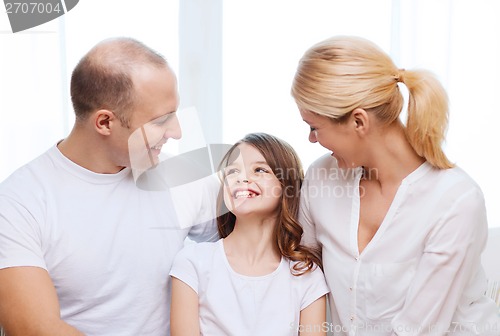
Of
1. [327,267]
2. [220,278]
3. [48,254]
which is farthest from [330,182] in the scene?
[48,254]

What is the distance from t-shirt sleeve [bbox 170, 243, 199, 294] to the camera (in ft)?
5.29

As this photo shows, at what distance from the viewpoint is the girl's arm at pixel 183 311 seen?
61.5 inches

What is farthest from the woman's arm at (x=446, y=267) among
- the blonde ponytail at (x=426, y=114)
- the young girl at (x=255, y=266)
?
the young girl at (x=255, y=266)

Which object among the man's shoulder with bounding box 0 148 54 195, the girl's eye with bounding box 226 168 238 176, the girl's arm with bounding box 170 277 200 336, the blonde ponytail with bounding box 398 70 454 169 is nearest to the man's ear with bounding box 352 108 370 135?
the blonde ponytail with bounding box 398 70 454 169

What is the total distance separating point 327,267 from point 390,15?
48.7 inches

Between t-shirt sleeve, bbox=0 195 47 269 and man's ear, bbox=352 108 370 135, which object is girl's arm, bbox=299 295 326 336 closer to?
man's ear, bbox=352 108 370 135

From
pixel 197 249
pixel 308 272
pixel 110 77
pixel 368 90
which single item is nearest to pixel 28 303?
pixel 197 249

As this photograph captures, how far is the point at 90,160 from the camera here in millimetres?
1624

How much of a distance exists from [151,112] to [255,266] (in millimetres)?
487

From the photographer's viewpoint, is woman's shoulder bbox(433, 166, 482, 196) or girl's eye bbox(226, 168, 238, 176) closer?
woman's shoulder bbox(433, 166, 482, 196)

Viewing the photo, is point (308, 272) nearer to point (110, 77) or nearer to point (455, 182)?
point (455, 182)

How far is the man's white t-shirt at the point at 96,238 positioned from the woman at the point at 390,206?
440 millimetres

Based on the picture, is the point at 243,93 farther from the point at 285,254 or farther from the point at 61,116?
the point at 285,254

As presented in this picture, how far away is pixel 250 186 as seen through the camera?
65.1 inches
